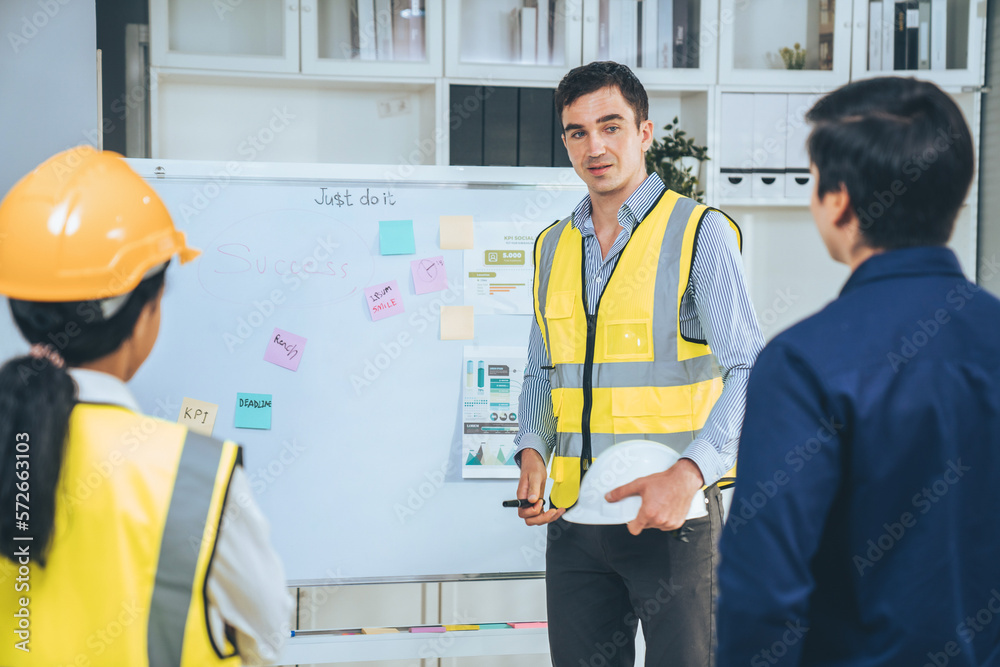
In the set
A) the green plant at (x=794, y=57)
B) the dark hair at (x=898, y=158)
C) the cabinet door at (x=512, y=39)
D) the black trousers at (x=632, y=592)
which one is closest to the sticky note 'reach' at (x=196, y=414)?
the black trousers at (x=632, y=592)

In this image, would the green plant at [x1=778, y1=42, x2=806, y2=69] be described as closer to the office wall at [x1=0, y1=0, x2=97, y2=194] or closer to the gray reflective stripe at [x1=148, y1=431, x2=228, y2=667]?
the office wall at [x1=0, y1=0, x2=97, y2=194]

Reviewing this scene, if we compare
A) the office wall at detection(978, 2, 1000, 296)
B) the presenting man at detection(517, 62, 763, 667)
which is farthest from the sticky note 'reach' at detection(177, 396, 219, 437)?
the office wall at detection(978, 2, 1000, 296)

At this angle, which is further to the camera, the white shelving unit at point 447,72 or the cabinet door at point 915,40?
the cabinet door at point 915,40

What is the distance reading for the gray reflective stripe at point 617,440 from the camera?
4.88 ft

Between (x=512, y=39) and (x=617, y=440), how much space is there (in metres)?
1.89

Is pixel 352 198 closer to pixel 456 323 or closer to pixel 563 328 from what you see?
pixel 456 323

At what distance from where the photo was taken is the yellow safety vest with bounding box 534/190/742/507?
1487mm

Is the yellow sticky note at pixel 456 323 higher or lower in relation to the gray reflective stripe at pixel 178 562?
higher

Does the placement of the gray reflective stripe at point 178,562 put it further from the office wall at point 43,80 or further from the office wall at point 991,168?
the office wall at point 991,168

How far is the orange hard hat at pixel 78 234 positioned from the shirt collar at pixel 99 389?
3.0 inches

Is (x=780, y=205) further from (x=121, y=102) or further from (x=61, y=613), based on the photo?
(x=61, y=613)

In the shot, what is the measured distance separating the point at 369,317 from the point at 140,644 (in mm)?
1384

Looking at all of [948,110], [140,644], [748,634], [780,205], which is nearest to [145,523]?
[140,644]

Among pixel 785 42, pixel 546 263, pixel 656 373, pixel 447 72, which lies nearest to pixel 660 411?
pixel 656 373
